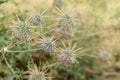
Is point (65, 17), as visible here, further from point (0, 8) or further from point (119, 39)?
point (119, 39)

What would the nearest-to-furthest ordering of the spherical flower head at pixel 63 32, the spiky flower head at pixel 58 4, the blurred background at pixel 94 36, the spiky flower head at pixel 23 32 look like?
the spiky flower head at pixel 23 32 < the spherical flower head at pixel 63 32 < the spiky flower head at pixel 58 4 < the blurred background at pixel 94 36

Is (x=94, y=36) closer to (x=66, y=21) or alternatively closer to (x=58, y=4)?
(x=58, y=4)

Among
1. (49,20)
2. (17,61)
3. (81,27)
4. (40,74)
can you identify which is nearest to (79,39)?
(81,27)

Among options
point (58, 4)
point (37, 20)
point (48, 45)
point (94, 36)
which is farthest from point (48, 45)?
point (94, 36)

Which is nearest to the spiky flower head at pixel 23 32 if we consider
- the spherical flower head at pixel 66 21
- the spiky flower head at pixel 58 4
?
the spherical flower head at pixel 66 21

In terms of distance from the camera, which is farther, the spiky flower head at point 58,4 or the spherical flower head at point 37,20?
the spiky flower head at point 58,4

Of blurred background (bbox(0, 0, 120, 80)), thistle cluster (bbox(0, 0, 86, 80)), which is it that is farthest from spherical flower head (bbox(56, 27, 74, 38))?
blurred background (bbox(0, 0, 120, 80))

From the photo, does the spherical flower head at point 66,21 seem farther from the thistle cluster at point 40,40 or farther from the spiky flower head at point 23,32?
the spiky flower head at point 23,32

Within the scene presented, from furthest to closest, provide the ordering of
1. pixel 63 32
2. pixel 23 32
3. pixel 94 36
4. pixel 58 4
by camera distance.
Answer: pixel 94 36
pixel 58 4
pixel 63 32
pixel 23 32
